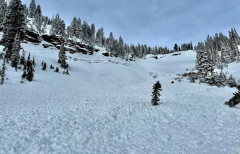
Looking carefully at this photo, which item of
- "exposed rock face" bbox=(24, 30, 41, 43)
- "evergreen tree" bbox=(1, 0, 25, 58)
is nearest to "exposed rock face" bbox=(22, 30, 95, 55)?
"exposed rock face" bbox=(24, 30, 41, 43)

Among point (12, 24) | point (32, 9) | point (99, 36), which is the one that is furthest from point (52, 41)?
point (32, 9)

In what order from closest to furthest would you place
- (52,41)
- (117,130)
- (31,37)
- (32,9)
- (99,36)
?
(117,130) < (31,37) < (52,41) < (32,9) < (99,36)

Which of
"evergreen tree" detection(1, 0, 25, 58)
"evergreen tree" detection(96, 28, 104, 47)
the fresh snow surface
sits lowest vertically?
the fresh snow surface

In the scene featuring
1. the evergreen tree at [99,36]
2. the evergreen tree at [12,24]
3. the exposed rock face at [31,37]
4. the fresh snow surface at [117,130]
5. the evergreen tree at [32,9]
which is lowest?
the fresh snow surface at [117,130]

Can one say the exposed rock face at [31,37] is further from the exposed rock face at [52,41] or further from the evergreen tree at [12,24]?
the evergreen tree at [12,24]

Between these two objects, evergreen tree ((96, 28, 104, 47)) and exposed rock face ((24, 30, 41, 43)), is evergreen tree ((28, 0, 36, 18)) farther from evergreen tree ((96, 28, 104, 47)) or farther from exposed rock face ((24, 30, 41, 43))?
exposed rock face ((24, 30, 41, 43))

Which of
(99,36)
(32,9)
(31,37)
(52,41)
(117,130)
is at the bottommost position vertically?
(117,130)

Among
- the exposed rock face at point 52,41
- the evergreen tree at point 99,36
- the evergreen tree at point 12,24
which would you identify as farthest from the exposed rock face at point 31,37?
the evergreen tree at point 99,36

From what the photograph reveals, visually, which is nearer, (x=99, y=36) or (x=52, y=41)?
(x=52, y=41)

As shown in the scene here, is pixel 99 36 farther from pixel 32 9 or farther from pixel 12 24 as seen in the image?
pixel 12 24

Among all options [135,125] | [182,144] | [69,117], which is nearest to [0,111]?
[69,117]

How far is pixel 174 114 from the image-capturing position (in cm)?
970

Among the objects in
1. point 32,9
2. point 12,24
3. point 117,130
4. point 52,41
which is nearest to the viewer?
point 117,130

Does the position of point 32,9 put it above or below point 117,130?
above
